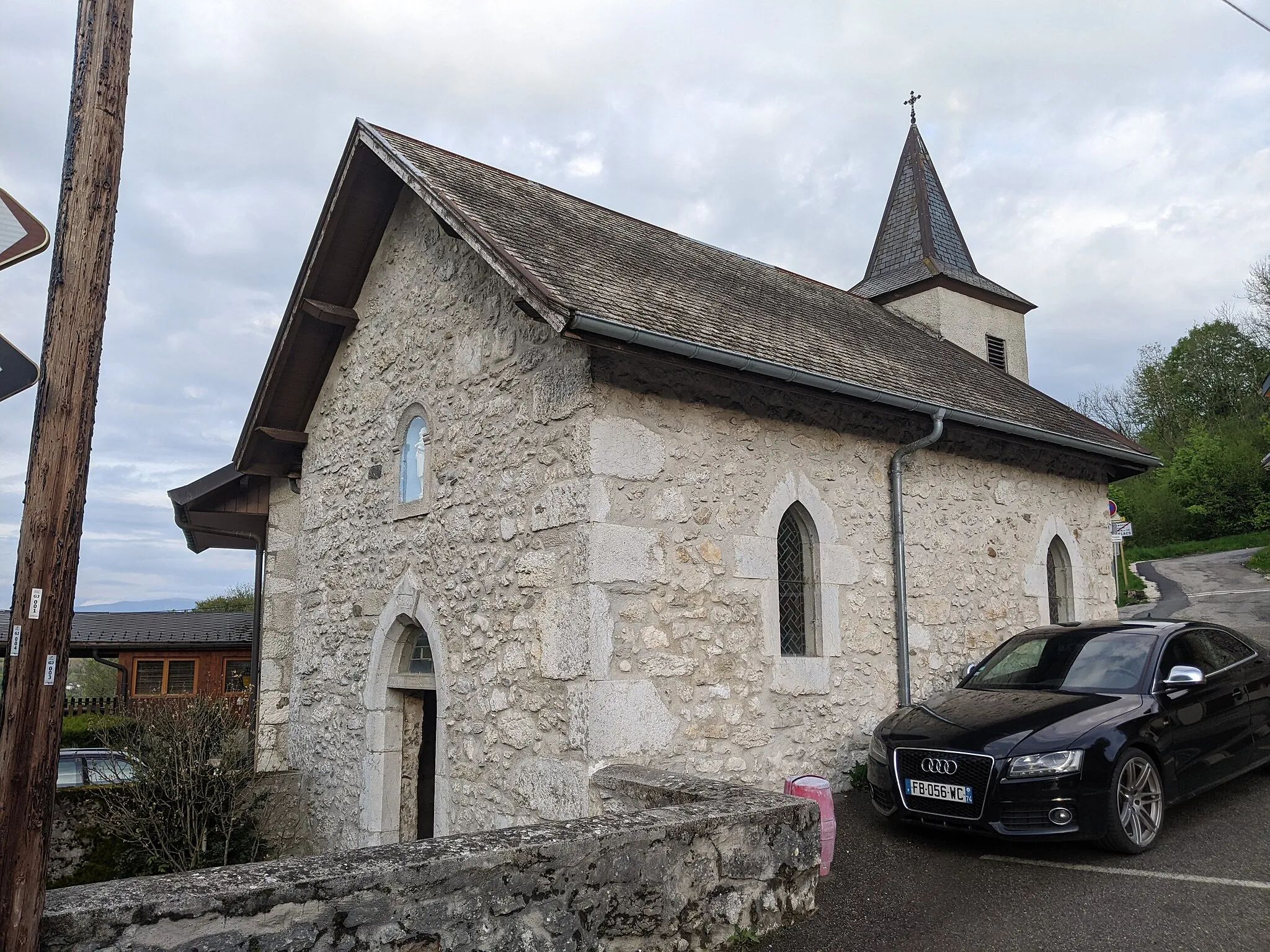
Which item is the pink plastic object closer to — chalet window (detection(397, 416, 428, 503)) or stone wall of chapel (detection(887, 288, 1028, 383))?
chalet window (detection(397, 416, 428, 503))

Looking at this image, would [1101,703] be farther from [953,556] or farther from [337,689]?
[337,689]

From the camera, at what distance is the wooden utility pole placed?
10.1 feet

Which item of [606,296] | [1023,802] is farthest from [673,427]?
[1023,802]

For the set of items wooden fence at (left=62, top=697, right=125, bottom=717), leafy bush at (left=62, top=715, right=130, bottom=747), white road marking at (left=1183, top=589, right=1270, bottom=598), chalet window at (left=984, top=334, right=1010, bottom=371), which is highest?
chalet window at (left=984, top=334, right=1010, bottom=371)

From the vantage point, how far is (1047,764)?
5273 mm

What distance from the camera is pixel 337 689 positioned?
9.27 meters

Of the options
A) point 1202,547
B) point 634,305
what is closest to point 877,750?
point 634,305

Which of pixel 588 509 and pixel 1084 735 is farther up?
pixel 588 509

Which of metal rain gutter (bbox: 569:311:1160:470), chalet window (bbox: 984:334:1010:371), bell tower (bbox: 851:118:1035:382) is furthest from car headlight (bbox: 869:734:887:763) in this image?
chalet window (bbox: 984:334:1010:371)

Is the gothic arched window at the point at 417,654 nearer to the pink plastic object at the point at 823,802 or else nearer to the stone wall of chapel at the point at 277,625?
the stone wall of chapel at the point at 277,625

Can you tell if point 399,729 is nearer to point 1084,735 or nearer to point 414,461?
point 414,461

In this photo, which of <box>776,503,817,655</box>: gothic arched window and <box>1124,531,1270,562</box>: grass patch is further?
<box>1124,531,1270,562</box>: grass patch

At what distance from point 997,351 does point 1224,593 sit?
11577 mm

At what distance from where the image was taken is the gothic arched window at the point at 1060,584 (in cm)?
999
